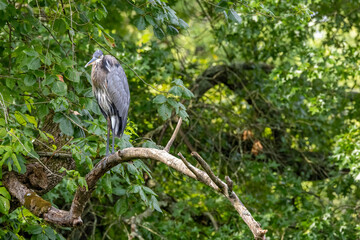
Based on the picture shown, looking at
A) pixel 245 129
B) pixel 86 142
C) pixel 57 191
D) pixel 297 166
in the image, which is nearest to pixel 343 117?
pixel 297 166

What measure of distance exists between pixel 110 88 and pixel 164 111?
0.95 meters

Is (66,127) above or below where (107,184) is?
above

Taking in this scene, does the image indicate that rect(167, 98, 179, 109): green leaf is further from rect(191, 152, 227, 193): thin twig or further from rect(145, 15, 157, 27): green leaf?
rect(191, 152, 227, 193): thin twig

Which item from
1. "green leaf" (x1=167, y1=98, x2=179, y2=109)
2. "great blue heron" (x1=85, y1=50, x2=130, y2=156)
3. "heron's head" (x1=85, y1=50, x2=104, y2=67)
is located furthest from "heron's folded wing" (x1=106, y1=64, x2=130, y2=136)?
"green leaf" (x1=167, y1=98, x2=179, y2=109)

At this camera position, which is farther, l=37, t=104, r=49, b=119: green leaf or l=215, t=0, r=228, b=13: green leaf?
l=215, t=0, r=228, b=13: green leaf

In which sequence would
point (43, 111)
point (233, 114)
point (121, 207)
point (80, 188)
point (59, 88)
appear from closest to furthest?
point (80, 188), point (59, 88), point (43, 111), point (121, 207), point (233, 114)

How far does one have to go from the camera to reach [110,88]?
366cm

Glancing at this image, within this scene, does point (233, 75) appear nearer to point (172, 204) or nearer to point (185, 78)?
point (185, 78)

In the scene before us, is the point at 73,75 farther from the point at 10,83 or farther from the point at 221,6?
the point at 221,6

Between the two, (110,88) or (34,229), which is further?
(110,88)

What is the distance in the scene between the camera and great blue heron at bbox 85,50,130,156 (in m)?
3.66

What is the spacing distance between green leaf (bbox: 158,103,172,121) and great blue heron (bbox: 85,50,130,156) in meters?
0.80

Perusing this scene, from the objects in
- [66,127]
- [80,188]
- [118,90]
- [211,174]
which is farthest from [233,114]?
[211,174]

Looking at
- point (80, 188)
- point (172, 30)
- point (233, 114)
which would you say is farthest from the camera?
point (233, 114)
